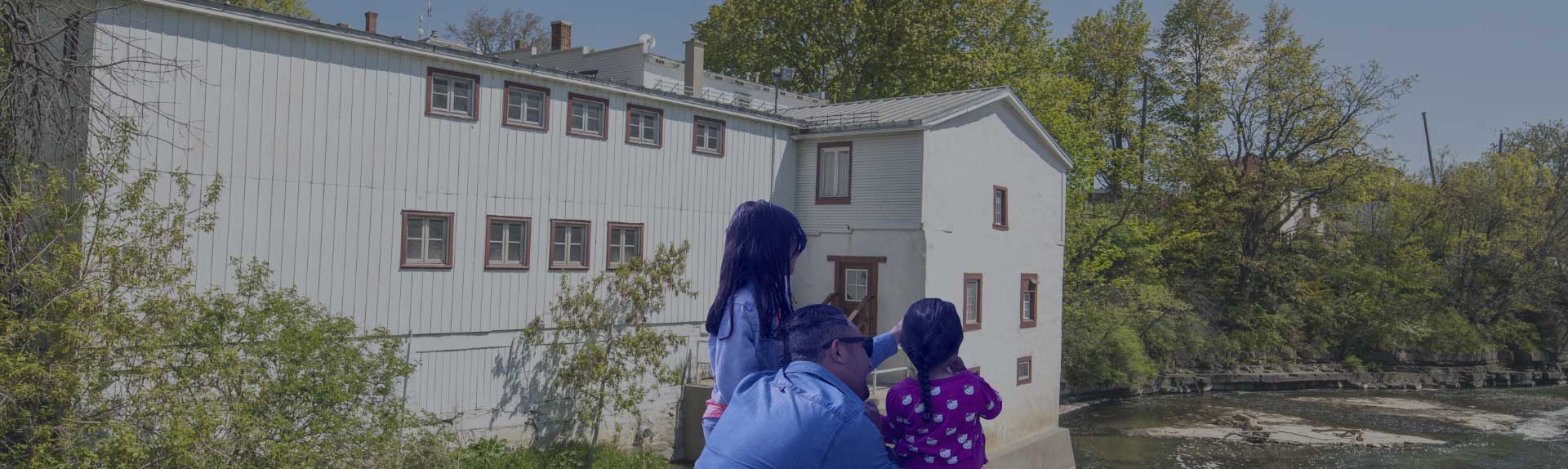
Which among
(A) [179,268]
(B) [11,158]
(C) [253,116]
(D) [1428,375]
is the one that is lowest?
(D) [1428,375]

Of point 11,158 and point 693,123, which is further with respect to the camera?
point 693,123

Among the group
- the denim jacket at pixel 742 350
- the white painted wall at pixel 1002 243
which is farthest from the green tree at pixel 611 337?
the denim jacket at pixel 742 350

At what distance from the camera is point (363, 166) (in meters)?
15.5

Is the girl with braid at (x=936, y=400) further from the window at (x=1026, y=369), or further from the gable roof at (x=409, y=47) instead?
the window at (x=1026, y=369)

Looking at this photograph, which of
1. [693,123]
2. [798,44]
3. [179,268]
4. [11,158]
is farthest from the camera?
[798,44]

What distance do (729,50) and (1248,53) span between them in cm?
2249

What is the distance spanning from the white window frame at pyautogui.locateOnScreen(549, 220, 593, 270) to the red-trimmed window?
8195 millimetres

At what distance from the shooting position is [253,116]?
1422cm

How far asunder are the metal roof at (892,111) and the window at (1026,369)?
20.5 ft

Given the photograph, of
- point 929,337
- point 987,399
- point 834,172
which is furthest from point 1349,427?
point 929,337

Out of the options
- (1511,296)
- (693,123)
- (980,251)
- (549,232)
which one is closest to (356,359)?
(549,232)

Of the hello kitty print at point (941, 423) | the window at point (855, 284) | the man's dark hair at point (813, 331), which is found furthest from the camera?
the window at point (855, 284)

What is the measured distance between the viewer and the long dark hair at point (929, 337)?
4559 millimetres

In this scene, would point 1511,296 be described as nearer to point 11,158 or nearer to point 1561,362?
point 1561,362
